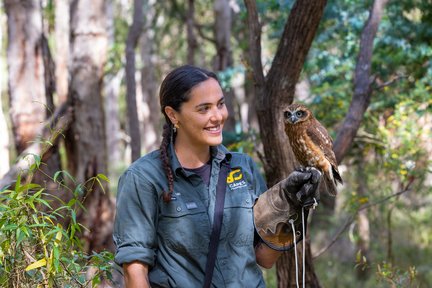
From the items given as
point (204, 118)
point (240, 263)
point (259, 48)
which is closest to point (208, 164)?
point (204, 118)

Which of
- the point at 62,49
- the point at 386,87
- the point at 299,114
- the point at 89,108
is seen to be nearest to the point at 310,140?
the point at 299,114

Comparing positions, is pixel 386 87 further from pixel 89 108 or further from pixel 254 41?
pixel 89 108

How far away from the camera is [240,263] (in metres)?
3.06

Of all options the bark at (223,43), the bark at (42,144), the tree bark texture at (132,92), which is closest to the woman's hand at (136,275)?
the bark at (42,144)

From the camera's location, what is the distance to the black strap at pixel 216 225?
299cm

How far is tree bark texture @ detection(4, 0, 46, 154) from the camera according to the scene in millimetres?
8594

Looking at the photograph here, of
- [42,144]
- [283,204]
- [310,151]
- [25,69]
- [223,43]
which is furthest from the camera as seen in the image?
[223,43]

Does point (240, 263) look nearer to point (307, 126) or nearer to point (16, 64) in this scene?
point (307, 126)

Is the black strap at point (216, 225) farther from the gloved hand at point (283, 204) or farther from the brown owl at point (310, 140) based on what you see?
the brown owl at point (310, 140)

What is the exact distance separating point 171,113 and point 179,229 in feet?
1.78

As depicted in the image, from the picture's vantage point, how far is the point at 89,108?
938 centimetres

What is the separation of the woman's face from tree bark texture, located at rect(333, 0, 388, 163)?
8.83 feet

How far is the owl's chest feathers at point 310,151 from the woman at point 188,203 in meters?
0.84

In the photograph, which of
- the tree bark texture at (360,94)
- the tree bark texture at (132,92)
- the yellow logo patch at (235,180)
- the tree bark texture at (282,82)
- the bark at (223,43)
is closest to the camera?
the yellow logo patch at (235,180)
